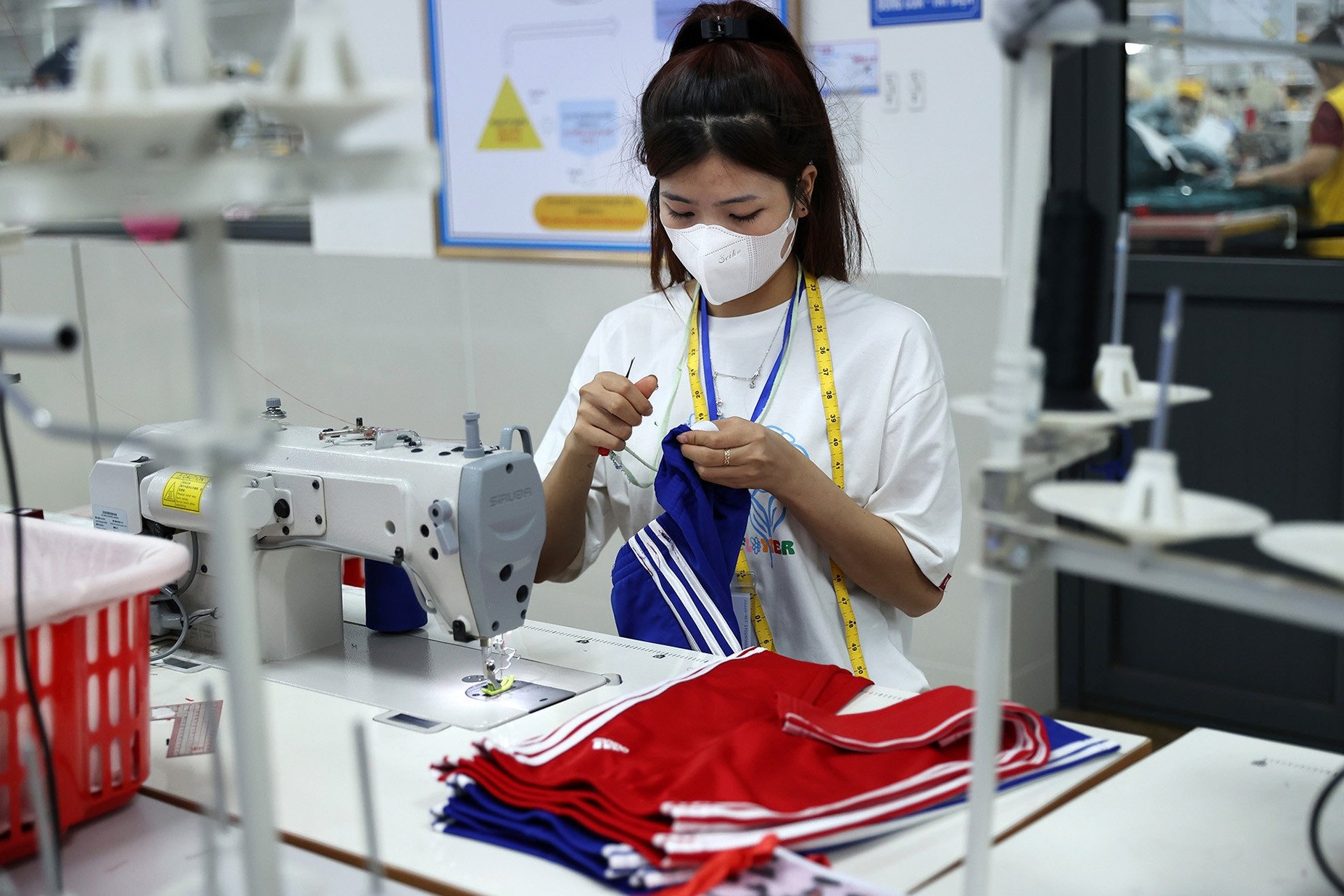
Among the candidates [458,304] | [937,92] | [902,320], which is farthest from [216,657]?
[458,304]

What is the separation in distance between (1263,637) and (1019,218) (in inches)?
99.5

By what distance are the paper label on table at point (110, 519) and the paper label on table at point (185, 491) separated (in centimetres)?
10

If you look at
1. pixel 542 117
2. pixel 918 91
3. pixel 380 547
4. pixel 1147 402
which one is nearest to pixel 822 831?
pixel 1147 402

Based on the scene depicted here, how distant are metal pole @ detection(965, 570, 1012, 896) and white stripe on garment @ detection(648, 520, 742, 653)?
0.73 metres

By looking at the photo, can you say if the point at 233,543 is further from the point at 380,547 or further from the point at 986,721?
the point at 380,547

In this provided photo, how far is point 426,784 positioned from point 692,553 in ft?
1.70

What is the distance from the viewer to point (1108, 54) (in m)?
3.04

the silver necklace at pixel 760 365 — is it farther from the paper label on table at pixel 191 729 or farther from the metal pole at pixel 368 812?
the metal pole at pixel 368 812

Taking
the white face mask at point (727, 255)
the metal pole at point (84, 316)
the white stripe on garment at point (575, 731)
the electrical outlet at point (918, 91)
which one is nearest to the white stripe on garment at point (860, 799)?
the white stripe on garment at point (575, 731)

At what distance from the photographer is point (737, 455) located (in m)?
1.67

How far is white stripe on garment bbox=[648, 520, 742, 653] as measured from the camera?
1.69 metres

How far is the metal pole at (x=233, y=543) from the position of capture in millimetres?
827

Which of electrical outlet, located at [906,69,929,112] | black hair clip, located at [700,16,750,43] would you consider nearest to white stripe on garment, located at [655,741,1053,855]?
black hair clip, located at [700,16,750,43]

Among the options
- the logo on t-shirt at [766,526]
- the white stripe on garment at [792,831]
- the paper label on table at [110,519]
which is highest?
the paper label on table at [110,519]
